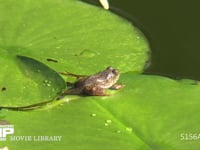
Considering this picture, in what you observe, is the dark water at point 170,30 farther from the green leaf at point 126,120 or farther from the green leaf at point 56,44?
the green leaf at point 126,120

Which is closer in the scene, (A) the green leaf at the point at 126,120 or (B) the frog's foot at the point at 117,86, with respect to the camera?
(A) the green leaf at the point at 126,120

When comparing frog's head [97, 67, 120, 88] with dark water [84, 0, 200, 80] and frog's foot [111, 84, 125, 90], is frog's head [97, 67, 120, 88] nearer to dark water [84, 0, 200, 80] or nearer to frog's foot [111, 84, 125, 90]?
frog's foot [111, 84, 125, 90]

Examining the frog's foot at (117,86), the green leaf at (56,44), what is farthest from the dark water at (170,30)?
the frog's foot at (117,86)

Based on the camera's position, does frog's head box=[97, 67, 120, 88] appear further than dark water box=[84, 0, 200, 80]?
No

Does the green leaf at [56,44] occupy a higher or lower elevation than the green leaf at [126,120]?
higher

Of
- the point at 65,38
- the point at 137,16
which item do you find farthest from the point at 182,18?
the point at 65,38

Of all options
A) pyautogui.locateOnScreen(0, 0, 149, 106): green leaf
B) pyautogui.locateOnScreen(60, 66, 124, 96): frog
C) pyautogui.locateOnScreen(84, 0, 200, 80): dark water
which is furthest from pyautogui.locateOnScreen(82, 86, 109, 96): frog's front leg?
pyautogui.locateOnScreen(84, 0, 200, 80): dark water
